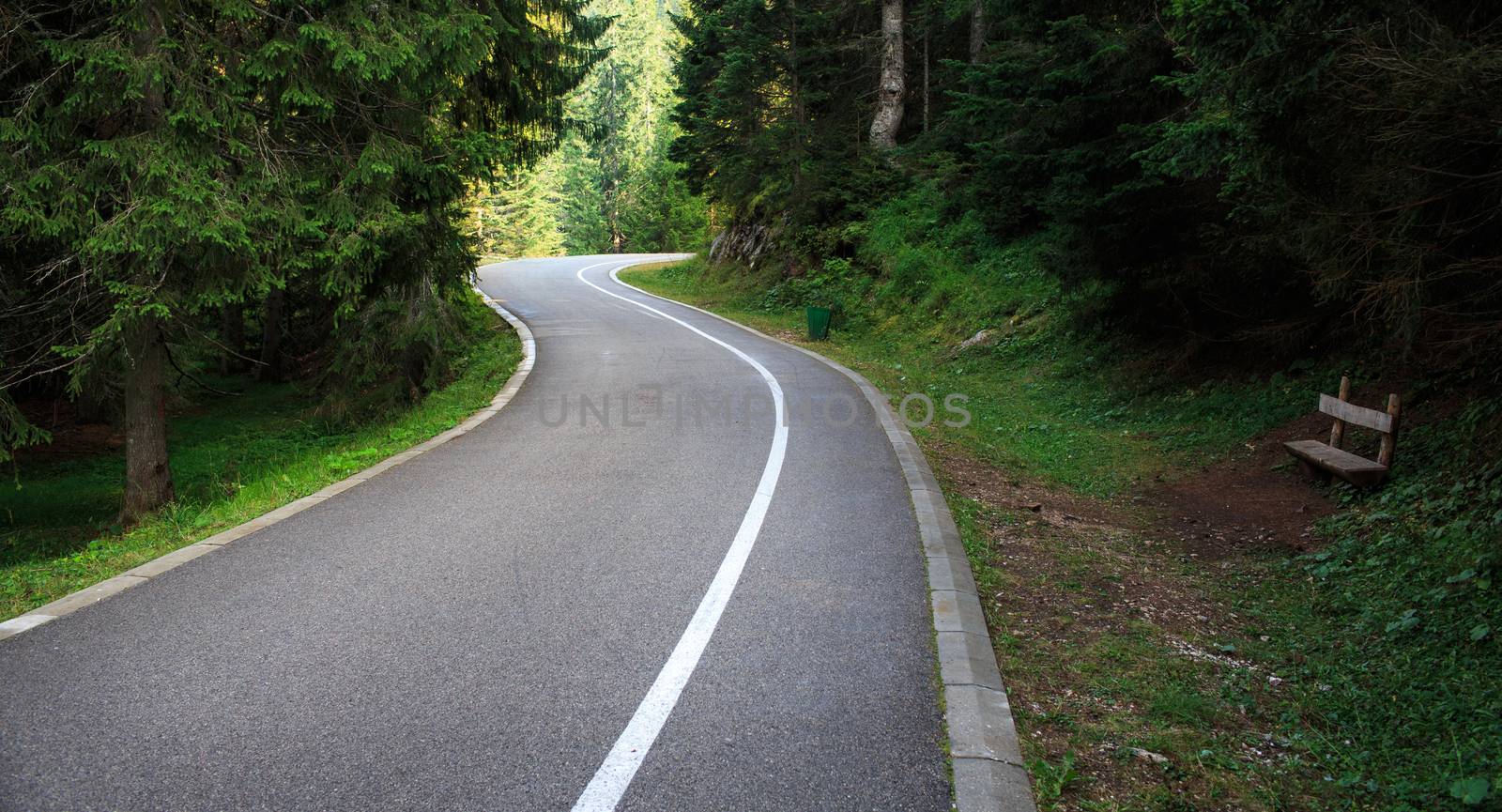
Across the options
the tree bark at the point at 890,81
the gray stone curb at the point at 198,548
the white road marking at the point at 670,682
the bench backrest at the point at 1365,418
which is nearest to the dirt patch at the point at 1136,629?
the bench backrest at the point at 1365,418

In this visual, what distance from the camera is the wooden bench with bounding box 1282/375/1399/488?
22.7ft

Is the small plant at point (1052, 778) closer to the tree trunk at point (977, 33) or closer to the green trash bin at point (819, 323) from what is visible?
the green trash bin at point (819, 323)

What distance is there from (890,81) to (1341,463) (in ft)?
68.7

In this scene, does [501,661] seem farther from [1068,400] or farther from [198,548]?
[1068,400]

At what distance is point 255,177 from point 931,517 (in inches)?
305

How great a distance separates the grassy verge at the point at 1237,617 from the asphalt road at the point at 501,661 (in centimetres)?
79

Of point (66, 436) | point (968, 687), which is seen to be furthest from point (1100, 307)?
point (66, 436)

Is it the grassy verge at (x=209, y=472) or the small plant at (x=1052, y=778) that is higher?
the small plant at (x=1052, y=778)

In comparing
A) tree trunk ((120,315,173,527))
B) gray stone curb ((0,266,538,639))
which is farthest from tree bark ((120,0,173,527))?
gray stone curb ((0,266,538,639))

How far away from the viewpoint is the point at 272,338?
20703 millimetres

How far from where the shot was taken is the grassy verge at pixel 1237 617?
3643 mm

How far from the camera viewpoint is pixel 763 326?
2309cm

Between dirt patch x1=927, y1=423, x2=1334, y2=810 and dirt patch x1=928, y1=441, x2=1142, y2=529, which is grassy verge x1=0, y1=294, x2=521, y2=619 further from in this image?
dirt patch x1=928, y1=441, x2=1142, y2=529

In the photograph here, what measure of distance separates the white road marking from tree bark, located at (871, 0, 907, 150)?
20737 mm
